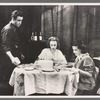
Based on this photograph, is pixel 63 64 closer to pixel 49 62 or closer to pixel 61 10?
pixel 49 62

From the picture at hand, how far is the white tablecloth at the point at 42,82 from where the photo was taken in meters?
2.52

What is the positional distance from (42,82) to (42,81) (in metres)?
0.01

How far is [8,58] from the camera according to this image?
8.50ft

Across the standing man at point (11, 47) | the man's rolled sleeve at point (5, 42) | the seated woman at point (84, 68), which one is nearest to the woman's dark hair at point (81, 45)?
the seated woman at point (84, 68)

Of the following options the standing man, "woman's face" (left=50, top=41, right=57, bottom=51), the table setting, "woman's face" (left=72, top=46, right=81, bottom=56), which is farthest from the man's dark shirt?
"woman's face" (left=72, top=46, right=81, bottom=56)

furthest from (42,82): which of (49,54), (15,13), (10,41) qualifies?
(15,13)

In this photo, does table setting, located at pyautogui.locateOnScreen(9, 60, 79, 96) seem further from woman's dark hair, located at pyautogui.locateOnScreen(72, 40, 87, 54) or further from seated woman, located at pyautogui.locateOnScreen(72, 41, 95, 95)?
woman's dark hair, located at pyautogui.locateOnScreen(72, 40, 87, 54)

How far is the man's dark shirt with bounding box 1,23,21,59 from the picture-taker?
2.59m

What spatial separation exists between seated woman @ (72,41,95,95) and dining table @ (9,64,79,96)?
60 mm

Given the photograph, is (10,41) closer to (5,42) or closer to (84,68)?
(5,42)

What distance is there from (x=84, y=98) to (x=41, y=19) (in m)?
0.99

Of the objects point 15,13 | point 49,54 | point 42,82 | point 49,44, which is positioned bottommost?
point 42,82

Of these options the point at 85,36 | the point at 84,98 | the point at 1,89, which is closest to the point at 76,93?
the point at 84,98

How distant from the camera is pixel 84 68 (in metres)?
2.60
